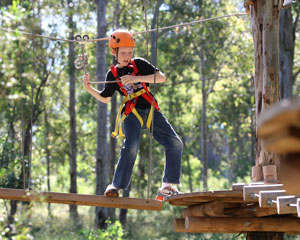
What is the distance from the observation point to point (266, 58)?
16.3 ft

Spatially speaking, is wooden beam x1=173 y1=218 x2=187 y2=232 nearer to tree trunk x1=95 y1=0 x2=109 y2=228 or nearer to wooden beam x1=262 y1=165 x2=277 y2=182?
wooden beam x1=262 y1=165 x2=277 y2=182

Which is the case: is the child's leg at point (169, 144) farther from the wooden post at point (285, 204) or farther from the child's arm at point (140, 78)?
the wooden post at point (285, 204)

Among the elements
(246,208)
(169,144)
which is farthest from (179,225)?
(169,144)

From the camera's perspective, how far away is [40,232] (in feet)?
49.6

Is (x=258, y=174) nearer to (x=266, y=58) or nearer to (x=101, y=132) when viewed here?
(x=266, y=58)

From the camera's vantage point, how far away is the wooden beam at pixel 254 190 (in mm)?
4160

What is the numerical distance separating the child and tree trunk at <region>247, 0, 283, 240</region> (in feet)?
2.76

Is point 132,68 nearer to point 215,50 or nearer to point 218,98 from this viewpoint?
point 215,50

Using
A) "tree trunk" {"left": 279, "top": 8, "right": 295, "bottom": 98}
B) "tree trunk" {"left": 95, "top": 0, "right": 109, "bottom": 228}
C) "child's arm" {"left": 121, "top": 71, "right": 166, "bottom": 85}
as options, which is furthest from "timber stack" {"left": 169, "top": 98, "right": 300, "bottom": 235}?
"tree trunk" {"left": 95, "top": 0, "right": 109, "bottom": 228}

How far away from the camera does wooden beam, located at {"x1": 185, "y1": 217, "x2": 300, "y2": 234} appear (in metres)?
4.88

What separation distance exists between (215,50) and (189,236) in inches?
293

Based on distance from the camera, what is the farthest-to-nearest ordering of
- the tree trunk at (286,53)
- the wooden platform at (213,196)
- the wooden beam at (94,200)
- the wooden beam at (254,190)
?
1. the tree trunk at (286,53)
2. the wooden beam at (94,200)
3. the wooden platform at (213,196)
4. the wooden beam at (254,190)

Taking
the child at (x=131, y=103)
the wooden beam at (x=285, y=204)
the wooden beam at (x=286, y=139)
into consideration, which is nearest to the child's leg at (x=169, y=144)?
the child at (x=131, y=103)

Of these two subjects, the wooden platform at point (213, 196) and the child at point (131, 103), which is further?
the child at point (131, 103)
